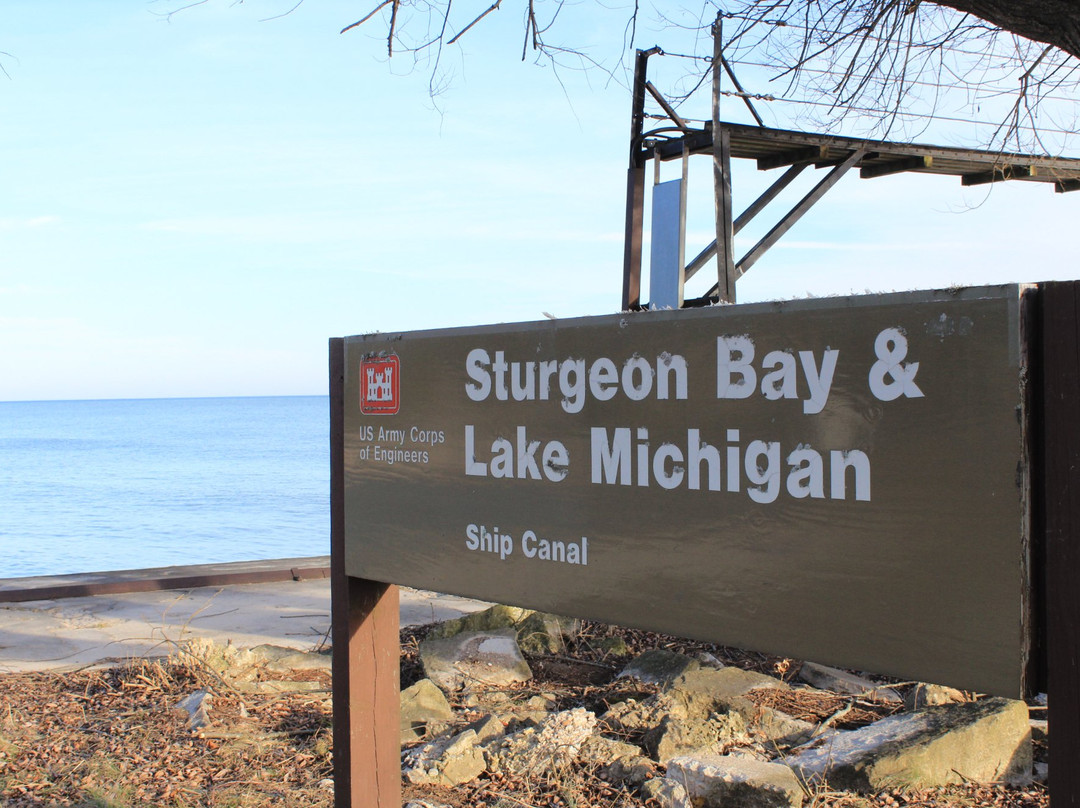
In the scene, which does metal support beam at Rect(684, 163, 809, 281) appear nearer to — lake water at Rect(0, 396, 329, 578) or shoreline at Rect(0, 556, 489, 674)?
shoreline at Rect(0, 556, 489, 674)

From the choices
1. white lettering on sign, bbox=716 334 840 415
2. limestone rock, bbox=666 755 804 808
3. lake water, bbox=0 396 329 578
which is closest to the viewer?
white lettering on sign, bbox=716 334 840 415

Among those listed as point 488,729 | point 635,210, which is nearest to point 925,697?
point 488,729

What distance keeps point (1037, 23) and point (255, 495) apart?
36.1m

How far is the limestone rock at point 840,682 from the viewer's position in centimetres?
452

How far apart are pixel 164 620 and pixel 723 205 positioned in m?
4.93

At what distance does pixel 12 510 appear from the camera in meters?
31.3

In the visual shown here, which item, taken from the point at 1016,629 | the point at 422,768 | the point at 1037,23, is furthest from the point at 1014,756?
the point at 1037,23

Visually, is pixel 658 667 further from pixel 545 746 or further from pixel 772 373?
pixel 772 373

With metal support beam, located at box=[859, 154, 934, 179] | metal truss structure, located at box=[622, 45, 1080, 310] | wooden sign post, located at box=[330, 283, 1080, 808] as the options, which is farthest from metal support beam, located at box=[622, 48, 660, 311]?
wooden sign post, located at box=[330, 283, 1080, 808]

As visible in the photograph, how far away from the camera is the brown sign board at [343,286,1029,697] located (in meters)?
1.59

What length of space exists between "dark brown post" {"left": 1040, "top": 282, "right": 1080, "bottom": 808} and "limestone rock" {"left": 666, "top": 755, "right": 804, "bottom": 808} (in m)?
1.66

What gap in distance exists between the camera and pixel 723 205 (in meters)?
6.97

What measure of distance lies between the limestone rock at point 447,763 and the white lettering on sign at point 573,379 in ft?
5.96

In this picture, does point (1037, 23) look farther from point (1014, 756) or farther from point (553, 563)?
point (553, 563)
